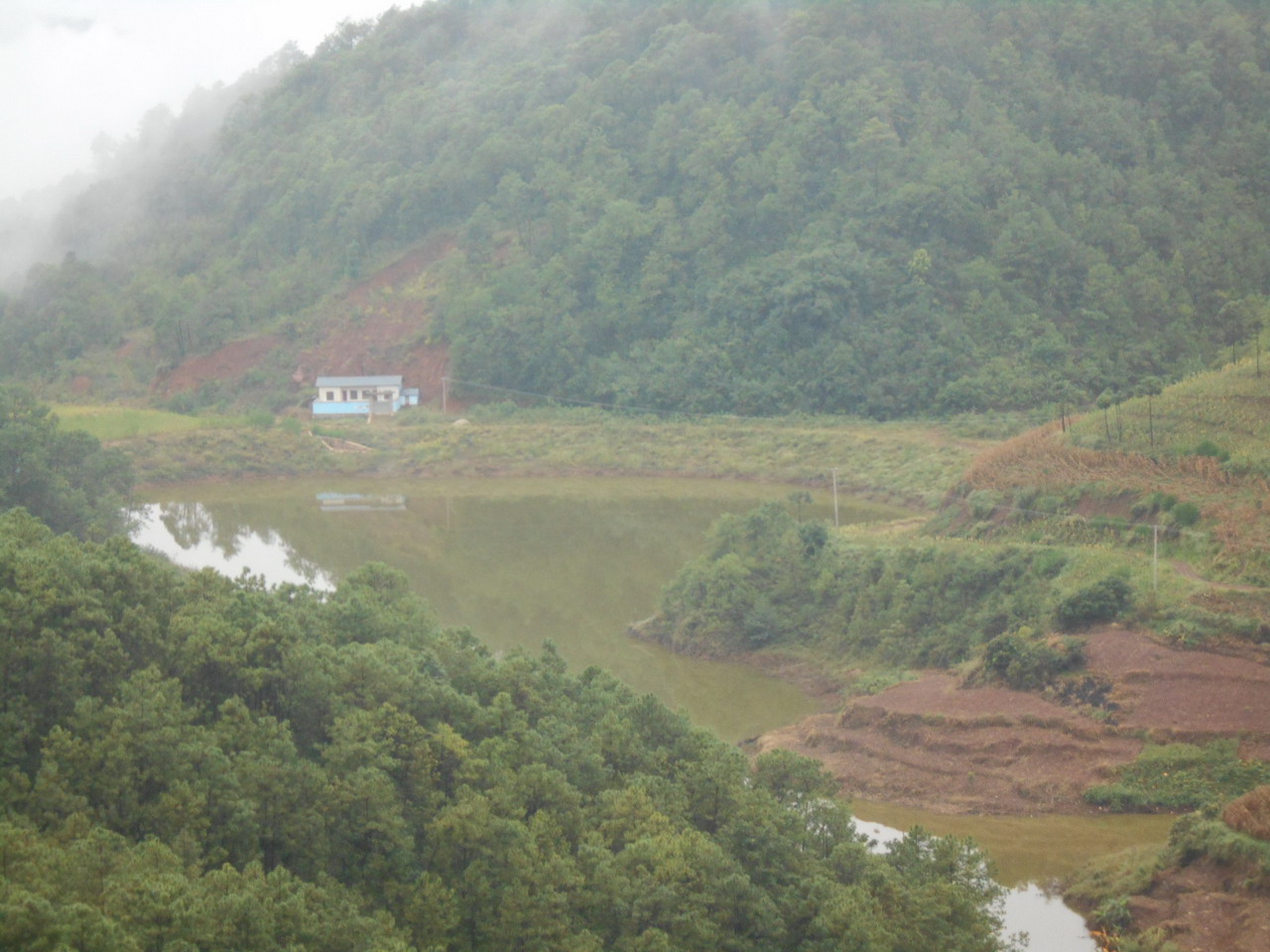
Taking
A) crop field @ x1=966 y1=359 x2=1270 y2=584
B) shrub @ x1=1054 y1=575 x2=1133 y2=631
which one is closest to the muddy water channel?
shrub @ x1=1054 y1=575 x2=1133 y2=631

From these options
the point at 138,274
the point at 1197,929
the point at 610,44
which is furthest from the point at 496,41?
the point at 1197,929

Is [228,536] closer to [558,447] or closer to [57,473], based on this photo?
[57,473]

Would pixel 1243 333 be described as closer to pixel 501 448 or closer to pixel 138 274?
pixel 501 448

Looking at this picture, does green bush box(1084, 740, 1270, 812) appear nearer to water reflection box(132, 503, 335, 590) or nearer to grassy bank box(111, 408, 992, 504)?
water reflection box(132, 503, 335, 590)

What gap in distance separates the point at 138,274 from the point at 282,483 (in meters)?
34.4

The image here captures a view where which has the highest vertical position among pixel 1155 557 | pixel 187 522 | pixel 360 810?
pixel 360 810

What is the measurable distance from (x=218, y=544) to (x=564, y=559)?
9.93 metres

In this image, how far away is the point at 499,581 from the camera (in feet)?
112

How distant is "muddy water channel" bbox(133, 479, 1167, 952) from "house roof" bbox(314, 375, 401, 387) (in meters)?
10.9

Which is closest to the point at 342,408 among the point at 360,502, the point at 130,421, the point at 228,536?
the point at 130,421

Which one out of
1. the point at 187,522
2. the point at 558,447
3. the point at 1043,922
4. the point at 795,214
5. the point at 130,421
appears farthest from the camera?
the point at 795,214

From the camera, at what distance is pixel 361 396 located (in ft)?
201

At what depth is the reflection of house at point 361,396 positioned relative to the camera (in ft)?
198

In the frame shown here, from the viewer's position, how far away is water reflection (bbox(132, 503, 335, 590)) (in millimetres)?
34681
